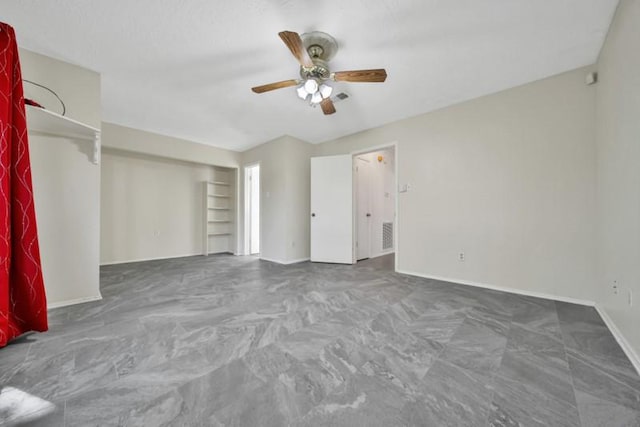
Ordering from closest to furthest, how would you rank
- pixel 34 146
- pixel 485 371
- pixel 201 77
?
pixel 485 371 < pixel 34 146 < pixel 201 77

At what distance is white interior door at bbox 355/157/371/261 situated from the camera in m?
4.48

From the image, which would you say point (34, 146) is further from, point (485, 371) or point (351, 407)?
point (485, 371)

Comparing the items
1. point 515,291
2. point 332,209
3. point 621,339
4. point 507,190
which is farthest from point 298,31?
point 515,291

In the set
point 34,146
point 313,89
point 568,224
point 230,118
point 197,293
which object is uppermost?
point 230,118

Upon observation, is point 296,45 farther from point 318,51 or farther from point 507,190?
point 507,190

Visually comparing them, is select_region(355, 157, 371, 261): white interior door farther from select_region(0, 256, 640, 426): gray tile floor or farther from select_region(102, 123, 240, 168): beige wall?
select_region(102, 123, 240, 168): beige wall

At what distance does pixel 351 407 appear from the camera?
1.03 meters

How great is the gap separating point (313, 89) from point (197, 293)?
249cm

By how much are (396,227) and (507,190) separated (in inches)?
56.0

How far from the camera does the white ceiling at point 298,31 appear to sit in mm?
1655

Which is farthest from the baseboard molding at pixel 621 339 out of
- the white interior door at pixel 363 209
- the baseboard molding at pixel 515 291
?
the white interior door at pixel 363 209

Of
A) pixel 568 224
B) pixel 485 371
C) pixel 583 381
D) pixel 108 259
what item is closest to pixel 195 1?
pixel 485 371

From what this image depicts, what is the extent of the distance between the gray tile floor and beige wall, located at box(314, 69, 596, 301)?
1.44 feet

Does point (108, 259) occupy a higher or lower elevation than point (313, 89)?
lower
